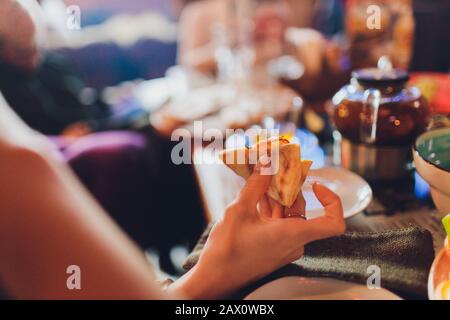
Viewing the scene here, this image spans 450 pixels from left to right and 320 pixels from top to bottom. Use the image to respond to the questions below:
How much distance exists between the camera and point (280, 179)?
610 mm

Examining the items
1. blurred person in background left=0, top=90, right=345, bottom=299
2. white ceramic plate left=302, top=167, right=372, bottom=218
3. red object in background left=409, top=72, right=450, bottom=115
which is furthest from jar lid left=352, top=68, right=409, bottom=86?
blurred person in background left=0, top=90, right=345, bottom=299

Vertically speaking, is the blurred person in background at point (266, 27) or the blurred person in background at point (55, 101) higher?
the blurred person in background at point (266, 27)

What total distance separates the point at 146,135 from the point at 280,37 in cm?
74

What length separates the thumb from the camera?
1.86 feet

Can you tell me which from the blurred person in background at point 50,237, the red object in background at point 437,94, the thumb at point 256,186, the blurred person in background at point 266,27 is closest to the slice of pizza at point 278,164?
the thumb at point 256,186

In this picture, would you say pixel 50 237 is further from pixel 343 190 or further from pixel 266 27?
pixel 266 27

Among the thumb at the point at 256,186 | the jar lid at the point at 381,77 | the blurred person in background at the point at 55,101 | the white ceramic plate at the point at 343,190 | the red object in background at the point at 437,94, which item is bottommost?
the blurred person in background at the point at 55,101

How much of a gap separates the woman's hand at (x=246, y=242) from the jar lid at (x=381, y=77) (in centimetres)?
38

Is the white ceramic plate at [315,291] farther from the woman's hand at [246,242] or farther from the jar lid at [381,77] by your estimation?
the jar lid at [381,77]

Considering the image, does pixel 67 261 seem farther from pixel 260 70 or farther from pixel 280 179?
pixel 260 70

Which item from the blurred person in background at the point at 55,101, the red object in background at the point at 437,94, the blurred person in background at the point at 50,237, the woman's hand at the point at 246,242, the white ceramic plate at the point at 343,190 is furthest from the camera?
the blurred person in background at the point at 55,101

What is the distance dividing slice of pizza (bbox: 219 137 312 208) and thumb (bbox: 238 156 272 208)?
16 mm

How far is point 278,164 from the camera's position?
2.02 feet

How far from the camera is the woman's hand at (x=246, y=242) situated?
22.0 inches
